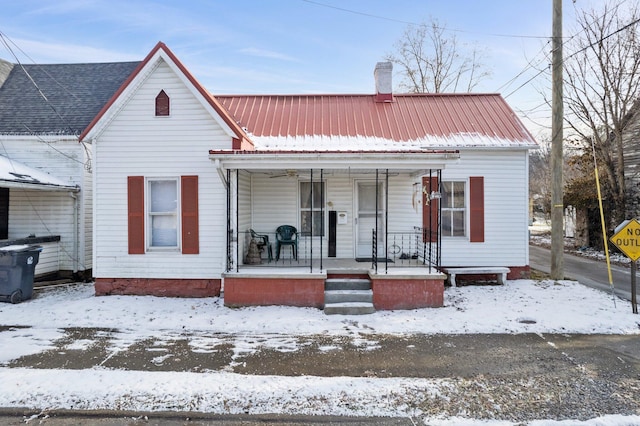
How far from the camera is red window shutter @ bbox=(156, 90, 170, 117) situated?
876 centimetres

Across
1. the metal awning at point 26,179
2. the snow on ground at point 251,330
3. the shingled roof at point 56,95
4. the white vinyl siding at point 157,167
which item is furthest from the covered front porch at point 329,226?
the shingled roof at point 56,95

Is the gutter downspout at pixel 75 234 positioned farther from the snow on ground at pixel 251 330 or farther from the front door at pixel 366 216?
the front door at pixel 366 216

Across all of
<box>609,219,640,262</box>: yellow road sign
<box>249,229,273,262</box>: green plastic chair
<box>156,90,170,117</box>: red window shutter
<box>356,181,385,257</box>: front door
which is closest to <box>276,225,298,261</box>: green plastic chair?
<box>249,229,273,262</box>: green plastic chair

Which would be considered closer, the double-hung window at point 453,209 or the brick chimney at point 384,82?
the double-hung window at point 453,209

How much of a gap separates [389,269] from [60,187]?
8680 mm

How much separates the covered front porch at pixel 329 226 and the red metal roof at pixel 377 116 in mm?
1431

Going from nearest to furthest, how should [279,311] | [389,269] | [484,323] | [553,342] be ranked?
[553,342]
[484,323]
[279,311]
[389,269]

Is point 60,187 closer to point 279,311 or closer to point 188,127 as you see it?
point 188,127

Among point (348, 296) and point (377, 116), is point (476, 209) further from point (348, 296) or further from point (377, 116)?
point (348, 296)

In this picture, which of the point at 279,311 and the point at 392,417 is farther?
the point at 279,311

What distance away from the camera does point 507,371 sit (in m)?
5.12

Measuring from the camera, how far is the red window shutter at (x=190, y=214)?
873 cm

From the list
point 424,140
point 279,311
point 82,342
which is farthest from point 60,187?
point 424,140

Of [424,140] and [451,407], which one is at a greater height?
[424,140]
